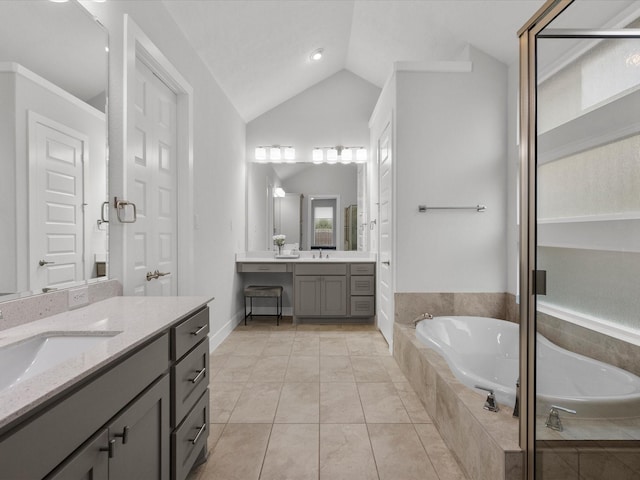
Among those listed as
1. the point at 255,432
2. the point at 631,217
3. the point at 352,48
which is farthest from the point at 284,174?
the point at 631,217

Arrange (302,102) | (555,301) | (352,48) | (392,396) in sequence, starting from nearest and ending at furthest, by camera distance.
→ (555,301)
(392,396)
(352,48)
(302,102)

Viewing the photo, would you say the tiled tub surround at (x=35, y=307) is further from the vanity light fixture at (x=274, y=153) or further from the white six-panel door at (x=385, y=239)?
→ the vanity light fixture at (x=274, y=153)

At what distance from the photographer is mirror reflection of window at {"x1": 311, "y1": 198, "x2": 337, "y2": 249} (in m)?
4.62

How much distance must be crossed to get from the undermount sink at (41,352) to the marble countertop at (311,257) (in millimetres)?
3098

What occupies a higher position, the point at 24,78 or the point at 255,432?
the point at 24,78

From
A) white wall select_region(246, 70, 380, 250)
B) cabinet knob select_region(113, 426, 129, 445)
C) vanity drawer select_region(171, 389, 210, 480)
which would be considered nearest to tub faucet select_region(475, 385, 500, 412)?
vanity drawer select_region(171, 389, 210, 480)

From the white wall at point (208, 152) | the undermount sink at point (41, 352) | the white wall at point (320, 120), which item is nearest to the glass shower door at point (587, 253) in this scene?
the undermount sink at point (41, 352)

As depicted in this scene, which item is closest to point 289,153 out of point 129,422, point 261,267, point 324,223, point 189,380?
point 324,223

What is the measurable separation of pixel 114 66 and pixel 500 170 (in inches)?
114

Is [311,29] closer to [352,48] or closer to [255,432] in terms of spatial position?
[352,48]

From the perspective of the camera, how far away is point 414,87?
307cm

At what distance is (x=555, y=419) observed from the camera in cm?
118

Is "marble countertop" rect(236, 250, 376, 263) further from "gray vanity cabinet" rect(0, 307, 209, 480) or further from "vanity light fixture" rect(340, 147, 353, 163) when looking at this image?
"gray vanity cabinet" rect(0, 307, 209, 480)

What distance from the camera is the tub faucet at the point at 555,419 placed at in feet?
3.84
